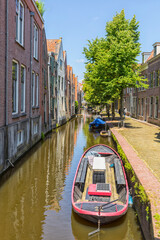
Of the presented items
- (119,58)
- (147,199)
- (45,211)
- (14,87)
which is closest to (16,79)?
(14,87)

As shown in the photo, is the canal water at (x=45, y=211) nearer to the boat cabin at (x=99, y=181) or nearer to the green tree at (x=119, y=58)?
the boat cabin at (x=99, y=181)

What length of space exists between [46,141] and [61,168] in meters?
8.32

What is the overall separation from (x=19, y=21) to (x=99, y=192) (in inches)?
469

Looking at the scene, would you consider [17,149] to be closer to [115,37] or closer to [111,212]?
[111,212]

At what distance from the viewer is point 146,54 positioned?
35312mm

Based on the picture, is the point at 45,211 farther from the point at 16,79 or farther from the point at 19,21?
the point at 19,21

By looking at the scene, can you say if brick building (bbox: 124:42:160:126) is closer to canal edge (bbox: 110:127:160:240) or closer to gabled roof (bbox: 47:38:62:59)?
gabled roof (bbox: 47:38:62:59)

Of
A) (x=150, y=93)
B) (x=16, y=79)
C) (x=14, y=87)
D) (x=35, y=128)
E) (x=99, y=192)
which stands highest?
(x=150, y=93)

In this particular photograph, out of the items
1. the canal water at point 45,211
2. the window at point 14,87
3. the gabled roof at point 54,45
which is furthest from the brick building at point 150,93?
the canal water at point 45,211

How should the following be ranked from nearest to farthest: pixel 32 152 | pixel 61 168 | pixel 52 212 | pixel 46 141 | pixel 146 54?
pixel 52 212
pixel 61 168
pixel 32 152
pixel 46 141
pixel 146 54

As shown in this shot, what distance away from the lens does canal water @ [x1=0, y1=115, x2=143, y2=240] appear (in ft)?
22.5

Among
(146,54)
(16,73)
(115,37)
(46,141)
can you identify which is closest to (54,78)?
(115,37)

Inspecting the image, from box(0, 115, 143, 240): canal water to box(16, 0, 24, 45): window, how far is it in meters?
7.91

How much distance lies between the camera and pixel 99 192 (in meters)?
7.98
